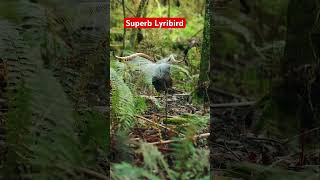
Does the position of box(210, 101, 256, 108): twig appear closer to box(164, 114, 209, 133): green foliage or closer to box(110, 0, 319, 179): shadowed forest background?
box(110, 0, 319, 179): shadowed forest background

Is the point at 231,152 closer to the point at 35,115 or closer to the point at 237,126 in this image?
the point at 237,126

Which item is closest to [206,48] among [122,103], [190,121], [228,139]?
[190,121]

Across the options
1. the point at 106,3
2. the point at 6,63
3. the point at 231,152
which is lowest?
the point at 231,152

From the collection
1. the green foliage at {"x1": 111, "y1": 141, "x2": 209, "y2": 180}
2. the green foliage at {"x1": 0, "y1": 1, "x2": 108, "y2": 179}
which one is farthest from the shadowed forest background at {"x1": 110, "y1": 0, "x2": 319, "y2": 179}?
the green foliage at {"x1": 0, "y1": 1, "x2": 108, "y2": 179}

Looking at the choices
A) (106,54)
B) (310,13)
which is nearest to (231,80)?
(310,13)

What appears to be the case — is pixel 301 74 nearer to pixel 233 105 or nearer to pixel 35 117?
pixel 233 105

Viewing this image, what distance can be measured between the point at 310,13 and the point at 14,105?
2046mm

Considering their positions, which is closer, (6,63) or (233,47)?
(6,63)

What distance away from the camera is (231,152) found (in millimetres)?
3295

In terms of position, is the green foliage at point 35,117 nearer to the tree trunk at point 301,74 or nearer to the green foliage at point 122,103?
the green foliage at point 122,103

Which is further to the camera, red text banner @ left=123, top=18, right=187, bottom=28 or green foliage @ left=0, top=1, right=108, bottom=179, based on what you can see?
red text banner @ left=123, top=18, right=187, bottom=28

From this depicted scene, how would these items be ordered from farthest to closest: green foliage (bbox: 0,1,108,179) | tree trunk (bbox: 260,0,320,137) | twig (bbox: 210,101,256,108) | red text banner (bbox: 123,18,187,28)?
twig (bbox: 210,101,256,108), tree trunk (bbox: 260,0,320,137), red text banner (bbox: 123,18,187,28), green foliage (bbox: 0,1,108,179)

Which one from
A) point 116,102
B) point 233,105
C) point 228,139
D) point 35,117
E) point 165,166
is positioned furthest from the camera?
point 233,105

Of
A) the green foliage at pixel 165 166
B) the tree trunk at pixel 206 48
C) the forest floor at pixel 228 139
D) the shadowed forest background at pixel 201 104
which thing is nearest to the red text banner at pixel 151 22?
the shadowed forest background at pixel 201 104
